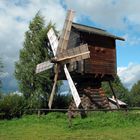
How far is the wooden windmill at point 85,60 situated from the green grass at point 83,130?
461 cm

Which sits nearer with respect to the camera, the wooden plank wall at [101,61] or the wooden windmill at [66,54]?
the wooden windmill at [66,54]

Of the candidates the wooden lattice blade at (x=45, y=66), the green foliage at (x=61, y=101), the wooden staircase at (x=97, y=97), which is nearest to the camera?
the wooden staircase at (x=97, y=97)

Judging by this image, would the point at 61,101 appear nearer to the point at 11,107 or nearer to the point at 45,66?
the point at 45,66

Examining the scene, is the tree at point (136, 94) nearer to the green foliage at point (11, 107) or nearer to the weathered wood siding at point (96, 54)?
the weathered wood siding at point (96, 54)

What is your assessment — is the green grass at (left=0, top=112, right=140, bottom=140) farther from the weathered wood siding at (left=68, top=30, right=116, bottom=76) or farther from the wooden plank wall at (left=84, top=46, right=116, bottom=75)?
the wooden plank wall at (left=84, top=46, right=116, bottom=75)

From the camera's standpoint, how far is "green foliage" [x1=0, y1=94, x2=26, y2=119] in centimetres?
2730

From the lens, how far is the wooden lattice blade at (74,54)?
986 inches

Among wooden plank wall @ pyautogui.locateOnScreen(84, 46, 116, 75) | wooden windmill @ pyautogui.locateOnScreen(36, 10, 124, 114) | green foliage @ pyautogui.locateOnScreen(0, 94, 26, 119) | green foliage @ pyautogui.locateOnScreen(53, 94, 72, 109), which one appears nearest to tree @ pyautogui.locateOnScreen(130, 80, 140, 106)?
green foliage @ pyautogui.locateOnScreen(53, 94, 72, 109)

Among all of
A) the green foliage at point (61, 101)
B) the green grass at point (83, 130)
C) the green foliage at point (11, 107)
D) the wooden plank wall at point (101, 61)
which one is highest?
the wooden plank wall at point (101, 61)

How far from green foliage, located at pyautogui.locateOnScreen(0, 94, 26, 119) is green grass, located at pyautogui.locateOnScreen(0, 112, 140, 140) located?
3.44 m

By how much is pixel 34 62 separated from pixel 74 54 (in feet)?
34.0

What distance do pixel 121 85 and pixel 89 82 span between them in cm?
4509

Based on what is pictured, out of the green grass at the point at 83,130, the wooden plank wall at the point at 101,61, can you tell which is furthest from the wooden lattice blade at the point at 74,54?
the green grass at the point at 83,130

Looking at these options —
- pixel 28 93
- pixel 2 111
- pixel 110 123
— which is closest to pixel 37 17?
pixel 28 93
